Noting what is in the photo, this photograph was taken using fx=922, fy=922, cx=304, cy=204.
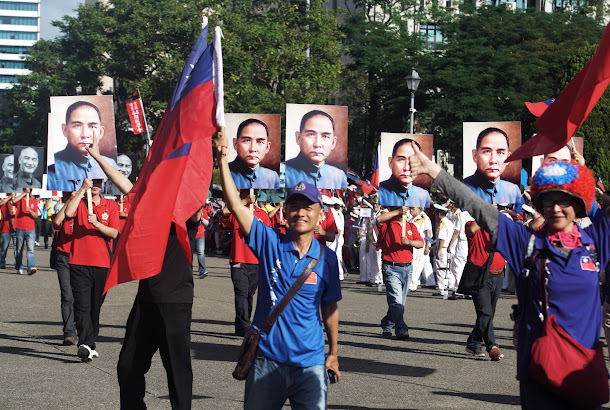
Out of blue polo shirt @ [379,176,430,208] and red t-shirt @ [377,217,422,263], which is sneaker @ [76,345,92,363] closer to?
red t-shirt @ [377,217,422,263]

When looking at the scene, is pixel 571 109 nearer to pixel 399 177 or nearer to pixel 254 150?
pixel 254 150

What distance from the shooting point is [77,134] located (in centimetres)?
1053

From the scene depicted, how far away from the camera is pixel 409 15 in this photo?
159 feet

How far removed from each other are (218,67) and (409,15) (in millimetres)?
43885

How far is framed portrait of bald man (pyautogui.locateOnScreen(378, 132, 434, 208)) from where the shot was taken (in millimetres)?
13398

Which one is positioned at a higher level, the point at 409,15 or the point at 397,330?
the point at 409,15

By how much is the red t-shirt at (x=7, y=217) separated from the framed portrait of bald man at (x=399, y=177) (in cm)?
1209

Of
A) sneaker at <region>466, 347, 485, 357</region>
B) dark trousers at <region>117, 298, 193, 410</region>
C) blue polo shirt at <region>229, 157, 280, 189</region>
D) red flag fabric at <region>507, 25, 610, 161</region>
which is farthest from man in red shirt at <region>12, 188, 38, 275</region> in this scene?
red flag fabric at <region>507, 25, 610, 161</region>

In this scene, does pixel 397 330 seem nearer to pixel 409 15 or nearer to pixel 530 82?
pixel 530 82

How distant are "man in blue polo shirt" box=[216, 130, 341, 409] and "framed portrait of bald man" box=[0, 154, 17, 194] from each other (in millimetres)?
19088

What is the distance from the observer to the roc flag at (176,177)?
19.9ft

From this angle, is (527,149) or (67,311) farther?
(67,311)

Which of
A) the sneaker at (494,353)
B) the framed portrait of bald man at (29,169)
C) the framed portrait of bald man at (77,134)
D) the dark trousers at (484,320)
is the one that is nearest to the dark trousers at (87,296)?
the framed portrait of bald man at (77,134)

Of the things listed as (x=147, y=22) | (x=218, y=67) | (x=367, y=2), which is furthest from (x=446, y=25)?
(x=218, y=67)
